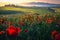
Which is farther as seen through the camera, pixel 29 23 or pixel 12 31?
pixel 29 23

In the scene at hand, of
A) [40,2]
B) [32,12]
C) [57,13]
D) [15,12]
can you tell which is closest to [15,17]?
[15,12]

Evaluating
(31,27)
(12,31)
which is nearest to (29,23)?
(31,27)

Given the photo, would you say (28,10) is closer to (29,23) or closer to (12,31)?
(29,23)

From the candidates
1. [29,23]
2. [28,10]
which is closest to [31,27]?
[29,23]

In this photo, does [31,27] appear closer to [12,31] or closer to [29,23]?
[29,23]

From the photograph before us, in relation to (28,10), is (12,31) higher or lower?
lower

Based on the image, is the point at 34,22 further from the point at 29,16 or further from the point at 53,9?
the point at 53,9

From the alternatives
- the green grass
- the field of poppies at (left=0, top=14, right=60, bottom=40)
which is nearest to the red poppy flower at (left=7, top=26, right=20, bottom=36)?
the field of poppies at (left=0, top=14, right=60, bottom=40)

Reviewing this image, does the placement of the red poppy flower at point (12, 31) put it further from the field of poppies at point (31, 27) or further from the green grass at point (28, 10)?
the green grass at point (28, 10)

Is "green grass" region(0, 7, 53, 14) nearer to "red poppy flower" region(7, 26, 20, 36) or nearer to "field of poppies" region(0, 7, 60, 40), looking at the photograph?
"field of poppies" region(0, 7, 60, 40)
